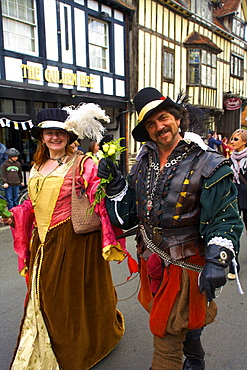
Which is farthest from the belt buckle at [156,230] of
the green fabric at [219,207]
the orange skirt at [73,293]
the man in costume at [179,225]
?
the orange skirt at [73,293]

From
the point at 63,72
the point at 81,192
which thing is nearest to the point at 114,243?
the point at 81,192

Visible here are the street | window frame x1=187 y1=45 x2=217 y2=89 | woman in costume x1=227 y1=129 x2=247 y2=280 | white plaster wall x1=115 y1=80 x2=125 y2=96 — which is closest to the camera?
the street

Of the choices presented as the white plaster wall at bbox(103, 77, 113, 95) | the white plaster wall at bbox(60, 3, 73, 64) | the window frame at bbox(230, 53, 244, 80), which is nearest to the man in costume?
the white plaster wall at bbox(60, 3, 73, 64)

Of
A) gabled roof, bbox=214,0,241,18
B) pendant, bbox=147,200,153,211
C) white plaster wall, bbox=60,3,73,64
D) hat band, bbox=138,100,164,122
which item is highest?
gabled roof, bbox=214,0,241,18

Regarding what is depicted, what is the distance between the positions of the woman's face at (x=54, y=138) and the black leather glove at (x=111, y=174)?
557 millimetres

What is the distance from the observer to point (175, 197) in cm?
185

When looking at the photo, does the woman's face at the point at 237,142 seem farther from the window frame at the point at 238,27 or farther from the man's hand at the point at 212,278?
the window frame at the point at 238,27

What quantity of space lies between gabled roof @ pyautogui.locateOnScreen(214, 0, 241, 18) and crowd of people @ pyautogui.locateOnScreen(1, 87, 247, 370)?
18877mm

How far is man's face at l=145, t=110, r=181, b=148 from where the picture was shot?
6.33 feet

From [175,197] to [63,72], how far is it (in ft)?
29.1

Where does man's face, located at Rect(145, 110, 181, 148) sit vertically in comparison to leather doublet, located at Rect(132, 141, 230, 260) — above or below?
above

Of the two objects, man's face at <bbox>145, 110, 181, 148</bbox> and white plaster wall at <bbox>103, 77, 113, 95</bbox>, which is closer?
man's face at <bbox>145, 110, 181, 148</bbox>

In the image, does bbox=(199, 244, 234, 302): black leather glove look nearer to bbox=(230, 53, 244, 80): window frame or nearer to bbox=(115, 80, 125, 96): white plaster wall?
bbox=(115, 80, 125, 96): white plaster wall

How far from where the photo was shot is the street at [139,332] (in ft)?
8.37
